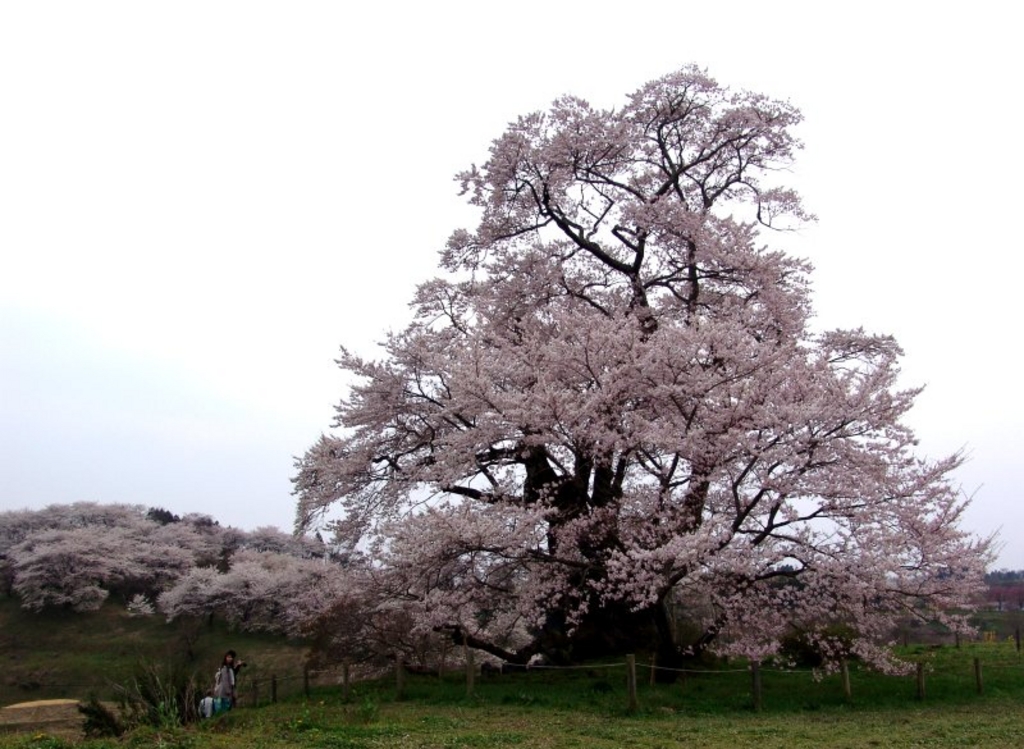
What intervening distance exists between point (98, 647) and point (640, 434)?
84.8 ft

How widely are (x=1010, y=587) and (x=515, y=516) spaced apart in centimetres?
3213

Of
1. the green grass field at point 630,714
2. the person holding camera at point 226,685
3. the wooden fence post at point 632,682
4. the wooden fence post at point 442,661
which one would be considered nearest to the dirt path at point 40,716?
the green grass field at point 630,714

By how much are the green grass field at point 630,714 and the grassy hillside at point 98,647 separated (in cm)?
988

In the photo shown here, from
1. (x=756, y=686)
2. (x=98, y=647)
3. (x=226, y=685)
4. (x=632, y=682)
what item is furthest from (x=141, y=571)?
(x=756, y=686)

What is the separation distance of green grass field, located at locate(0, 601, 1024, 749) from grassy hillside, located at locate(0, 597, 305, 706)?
32.4 feet

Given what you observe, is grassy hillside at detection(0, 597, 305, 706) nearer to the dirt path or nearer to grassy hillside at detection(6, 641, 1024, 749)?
the dirt path

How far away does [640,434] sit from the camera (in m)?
12.1

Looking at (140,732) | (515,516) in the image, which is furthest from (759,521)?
(140,732)

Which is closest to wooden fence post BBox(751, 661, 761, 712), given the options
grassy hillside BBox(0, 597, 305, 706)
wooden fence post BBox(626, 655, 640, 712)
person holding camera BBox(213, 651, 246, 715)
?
wooden fence post BBox(626, 655, 640, 712)

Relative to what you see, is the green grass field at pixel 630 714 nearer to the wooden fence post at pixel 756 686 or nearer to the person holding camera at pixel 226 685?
the wooden fence post at pixel 756 686

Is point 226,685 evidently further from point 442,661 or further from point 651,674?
point 651,674

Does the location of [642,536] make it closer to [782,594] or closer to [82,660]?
[782,594]

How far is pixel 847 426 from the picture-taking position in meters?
11.4

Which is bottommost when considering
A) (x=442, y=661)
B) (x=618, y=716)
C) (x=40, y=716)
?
(x=40, y=716)
